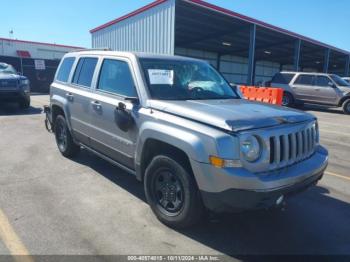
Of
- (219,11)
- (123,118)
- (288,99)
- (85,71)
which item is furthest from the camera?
(219,11)

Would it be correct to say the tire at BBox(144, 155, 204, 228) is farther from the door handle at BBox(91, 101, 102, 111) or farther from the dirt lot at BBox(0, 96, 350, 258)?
the door handle at BBox(91, 101, 102, 111)

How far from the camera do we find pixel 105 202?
13.8 ft

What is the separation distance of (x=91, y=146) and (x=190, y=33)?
79.9 feet

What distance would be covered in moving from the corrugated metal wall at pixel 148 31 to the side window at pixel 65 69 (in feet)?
35.8

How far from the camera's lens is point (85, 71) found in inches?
206

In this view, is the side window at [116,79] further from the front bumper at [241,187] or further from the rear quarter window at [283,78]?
the rear quarter window at [283,78]

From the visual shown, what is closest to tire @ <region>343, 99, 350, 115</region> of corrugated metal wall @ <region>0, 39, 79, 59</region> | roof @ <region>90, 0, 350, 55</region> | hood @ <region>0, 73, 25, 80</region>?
roof @ <region>90, 0, 350, 55</region>

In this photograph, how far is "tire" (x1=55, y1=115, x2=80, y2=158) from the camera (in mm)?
5855

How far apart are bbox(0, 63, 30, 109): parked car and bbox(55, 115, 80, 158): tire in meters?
6.74

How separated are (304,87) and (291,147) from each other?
48.5 ft

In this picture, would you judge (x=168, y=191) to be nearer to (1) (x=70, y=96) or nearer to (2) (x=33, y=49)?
(1) (x=70, y=96)

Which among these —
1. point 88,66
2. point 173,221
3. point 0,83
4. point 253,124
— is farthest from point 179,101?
point 0,83

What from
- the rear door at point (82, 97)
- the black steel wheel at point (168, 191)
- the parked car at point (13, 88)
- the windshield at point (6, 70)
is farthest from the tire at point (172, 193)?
the windshield at point (6, 70)

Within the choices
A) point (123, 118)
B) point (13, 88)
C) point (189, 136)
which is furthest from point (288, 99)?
point (189, 136)
